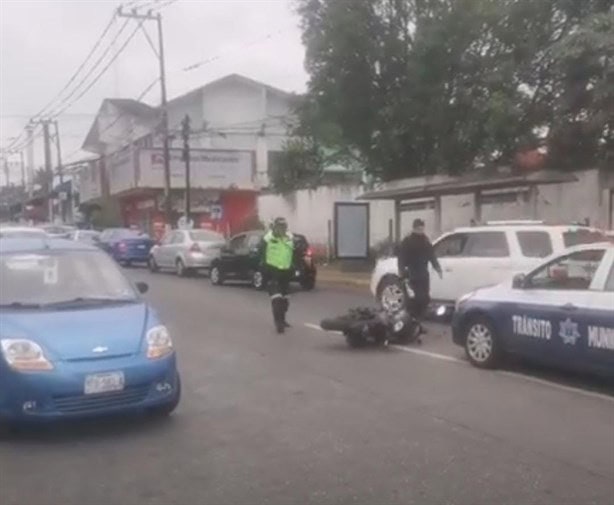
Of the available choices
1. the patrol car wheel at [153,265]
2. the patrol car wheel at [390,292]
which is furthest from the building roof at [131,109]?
the patrol car wheel at [390,292]

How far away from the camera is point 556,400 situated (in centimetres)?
964

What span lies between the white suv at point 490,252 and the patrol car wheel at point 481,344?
387cm

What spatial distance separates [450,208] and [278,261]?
13.1 metres

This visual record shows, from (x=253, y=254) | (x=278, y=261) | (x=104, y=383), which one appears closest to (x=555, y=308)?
(x=104, y=383)

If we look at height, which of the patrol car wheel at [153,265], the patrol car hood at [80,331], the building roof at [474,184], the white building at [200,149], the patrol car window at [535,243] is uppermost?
the white building at [200,149]

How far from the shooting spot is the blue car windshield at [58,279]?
8.86 meters

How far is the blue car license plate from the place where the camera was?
787 centimetres

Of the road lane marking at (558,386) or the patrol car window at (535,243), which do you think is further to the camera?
the patrol car window at (535,243)

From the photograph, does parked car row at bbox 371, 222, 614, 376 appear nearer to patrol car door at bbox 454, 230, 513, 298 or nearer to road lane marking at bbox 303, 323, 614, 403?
road lane marking at bbox 303, 323, 614, 403

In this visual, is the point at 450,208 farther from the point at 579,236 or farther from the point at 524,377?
the point at 524,377

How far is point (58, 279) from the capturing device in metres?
9.15

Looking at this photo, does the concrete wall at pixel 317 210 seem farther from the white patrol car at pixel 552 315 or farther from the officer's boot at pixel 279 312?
the white patrol car at pixel 552 315

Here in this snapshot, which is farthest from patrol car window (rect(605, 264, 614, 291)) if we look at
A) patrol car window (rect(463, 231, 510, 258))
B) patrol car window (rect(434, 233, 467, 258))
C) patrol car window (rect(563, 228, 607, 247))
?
patrol car window (rect(434, 233, 467, 258))

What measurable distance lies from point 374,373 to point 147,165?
134ft
